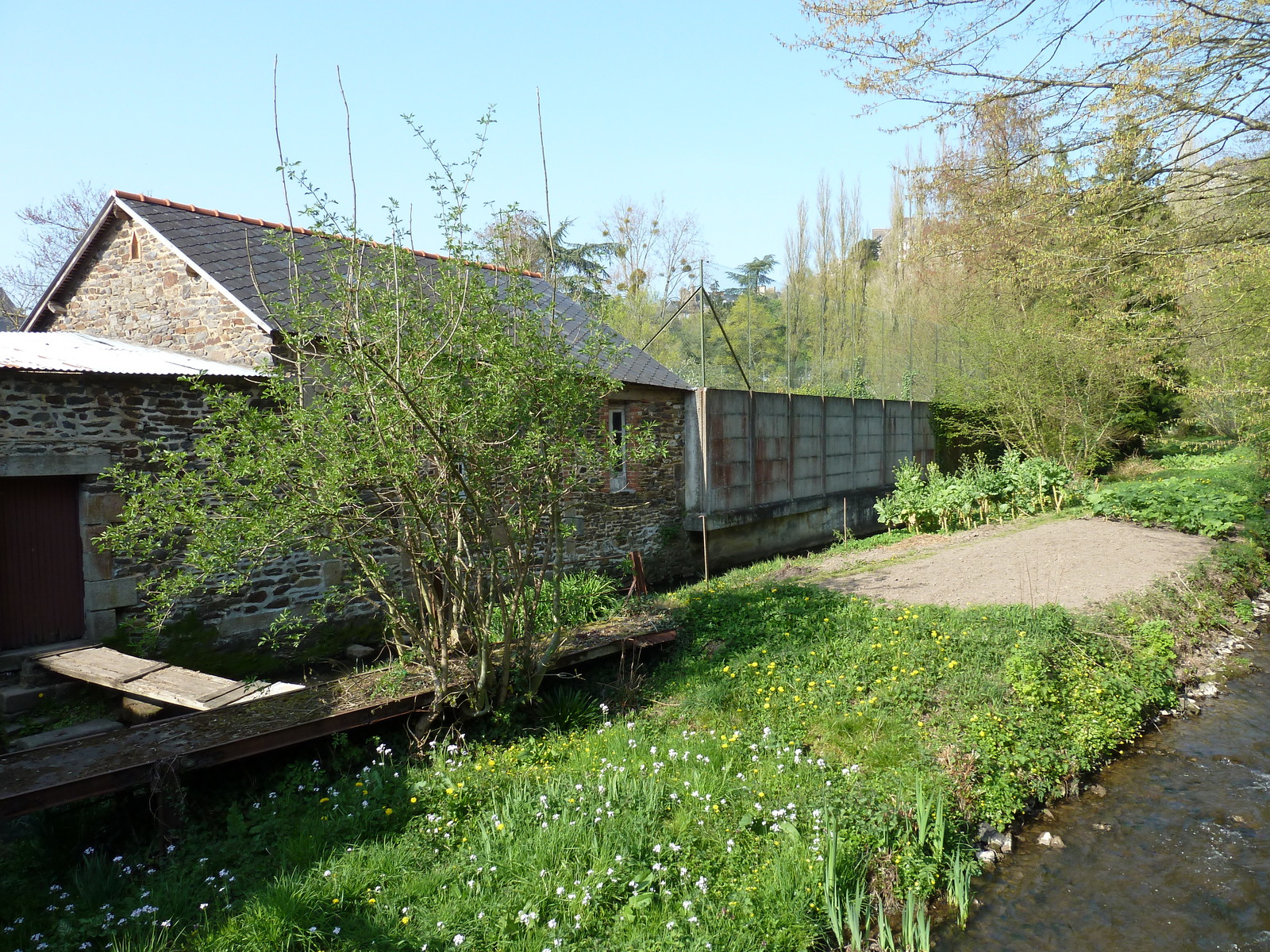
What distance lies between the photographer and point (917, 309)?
20109 mm

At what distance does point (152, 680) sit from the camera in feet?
19.9

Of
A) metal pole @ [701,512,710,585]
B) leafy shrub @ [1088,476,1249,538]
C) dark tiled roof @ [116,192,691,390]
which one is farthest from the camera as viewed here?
metal pole @ [701,512,710,585]

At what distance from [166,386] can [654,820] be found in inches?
235

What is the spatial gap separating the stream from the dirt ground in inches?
89.8

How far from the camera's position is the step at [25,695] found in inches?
250

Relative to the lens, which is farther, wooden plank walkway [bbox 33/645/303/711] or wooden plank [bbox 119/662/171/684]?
wooden plank [bbox 119/662/171/684]

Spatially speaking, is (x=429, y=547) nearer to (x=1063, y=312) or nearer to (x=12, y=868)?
(x=12, y=868)

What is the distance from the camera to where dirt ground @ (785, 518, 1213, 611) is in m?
8.70

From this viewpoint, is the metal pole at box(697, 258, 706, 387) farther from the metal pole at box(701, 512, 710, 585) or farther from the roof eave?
the roof eave

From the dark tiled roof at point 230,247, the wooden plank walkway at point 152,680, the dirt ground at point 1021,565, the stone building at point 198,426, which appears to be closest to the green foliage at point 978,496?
the dirt ground at point 1021,565

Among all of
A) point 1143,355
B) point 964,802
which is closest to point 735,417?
point 1143,355

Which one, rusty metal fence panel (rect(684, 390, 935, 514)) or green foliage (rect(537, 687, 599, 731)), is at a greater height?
rusty metal fence panel (rect(684, 390, 935, 514))

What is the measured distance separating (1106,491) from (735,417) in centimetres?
662

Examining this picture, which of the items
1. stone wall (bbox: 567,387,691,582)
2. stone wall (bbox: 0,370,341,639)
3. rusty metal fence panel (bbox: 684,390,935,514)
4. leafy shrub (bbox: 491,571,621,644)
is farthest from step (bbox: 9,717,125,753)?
rusty metal fence panel (bbox: 684,390,935,514)
